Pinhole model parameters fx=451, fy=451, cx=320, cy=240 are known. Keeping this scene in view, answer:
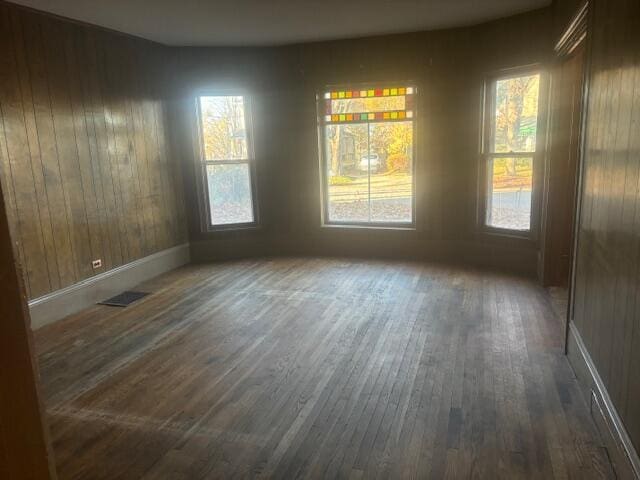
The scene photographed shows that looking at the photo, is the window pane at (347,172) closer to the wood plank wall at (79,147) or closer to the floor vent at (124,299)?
the wood plank wall at (79,147)

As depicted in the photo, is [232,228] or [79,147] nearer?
[79,147]

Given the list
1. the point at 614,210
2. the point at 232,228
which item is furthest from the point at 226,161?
the point at 614,210

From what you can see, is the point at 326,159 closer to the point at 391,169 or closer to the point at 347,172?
the point at 347,172

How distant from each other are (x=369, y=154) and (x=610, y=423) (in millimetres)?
4123

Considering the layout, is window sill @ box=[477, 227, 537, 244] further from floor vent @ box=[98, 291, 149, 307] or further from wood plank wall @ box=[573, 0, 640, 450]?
floor vent @ box=[98, 291, 149, 307]

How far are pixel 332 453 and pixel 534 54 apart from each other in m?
4.14

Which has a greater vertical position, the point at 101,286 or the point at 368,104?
the point at 368,104

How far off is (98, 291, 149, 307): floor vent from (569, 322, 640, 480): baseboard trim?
3.80 metres

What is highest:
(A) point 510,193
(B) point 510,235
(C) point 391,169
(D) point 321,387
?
(C) point 391,169

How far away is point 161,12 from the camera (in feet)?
13.1

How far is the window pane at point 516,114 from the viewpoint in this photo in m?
4.56

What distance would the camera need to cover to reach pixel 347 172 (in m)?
5.80

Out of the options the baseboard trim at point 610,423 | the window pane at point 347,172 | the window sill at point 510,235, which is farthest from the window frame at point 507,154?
the baseboard trim at point 610,423

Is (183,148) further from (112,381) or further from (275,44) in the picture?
(112,381)
